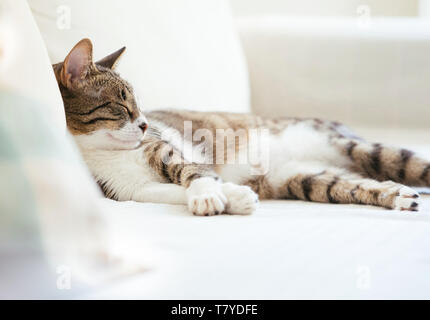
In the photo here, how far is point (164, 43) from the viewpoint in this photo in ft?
4.33

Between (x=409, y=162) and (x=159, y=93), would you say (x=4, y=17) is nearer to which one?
(x=159, y=93)

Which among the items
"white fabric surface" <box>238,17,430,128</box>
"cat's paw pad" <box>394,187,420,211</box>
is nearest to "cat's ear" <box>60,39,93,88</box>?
"cat's paw pad" <box>394,187,420,211</box>

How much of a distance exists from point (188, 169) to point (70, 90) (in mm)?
314

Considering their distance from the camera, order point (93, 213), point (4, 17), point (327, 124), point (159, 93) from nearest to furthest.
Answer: point (93, 213)
point (4, 17)
point (159, 93)
point (327, 124)

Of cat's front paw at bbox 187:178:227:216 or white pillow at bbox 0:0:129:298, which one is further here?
cat's front paw at bbox 187:178:227:216

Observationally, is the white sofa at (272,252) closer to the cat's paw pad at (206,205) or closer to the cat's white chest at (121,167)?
the cat's paw pad at (206,205)

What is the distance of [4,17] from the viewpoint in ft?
2.04

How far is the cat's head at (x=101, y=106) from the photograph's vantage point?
39.2 inches

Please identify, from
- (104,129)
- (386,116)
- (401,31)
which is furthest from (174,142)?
(401,31)

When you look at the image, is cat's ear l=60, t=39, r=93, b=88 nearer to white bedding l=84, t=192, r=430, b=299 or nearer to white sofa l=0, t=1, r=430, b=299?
white sofa l=0, t=1, r=430, b=299

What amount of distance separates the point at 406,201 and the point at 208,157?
561mm

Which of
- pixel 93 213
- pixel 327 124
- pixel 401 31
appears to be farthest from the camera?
pixel 401 31

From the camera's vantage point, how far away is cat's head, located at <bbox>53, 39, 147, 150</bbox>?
3.27 ft

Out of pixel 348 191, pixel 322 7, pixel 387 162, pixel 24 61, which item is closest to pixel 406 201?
pixel 348 191
